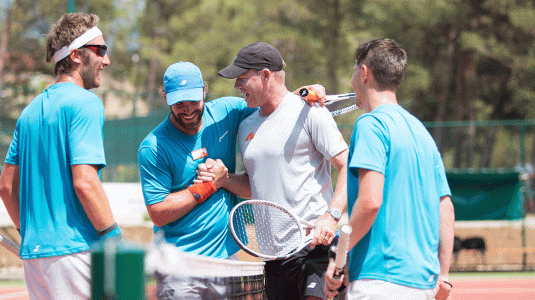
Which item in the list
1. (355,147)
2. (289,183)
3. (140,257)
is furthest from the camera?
(289,183)

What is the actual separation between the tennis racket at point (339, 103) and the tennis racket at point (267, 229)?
0.73 metres

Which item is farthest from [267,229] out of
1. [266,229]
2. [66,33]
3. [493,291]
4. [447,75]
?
[447,75]

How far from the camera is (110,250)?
197 centimetres

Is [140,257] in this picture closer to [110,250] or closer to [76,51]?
[110,250]

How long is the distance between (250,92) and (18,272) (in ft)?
33.2

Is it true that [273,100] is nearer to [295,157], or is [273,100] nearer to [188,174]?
[295,157]

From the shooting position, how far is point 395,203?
296 cm

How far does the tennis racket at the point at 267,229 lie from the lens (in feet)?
12.1

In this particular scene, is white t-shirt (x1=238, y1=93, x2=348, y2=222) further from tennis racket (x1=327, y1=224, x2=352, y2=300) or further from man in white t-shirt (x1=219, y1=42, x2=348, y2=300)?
tennis racket (x1=327, y1=224, x2=352, y2=300)

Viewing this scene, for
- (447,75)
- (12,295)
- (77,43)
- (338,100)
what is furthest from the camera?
(447,75)

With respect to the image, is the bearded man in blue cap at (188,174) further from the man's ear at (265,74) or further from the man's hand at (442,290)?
the man's hand at (442,290)

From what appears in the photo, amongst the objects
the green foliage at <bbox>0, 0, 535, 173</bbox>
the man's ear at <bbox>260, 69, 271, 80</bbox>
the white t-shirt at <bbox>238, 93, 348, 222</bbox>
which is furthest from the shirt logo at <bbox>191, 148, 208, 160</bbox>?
the green foliage at <bbox>0, 0, 535, 173</bbox>

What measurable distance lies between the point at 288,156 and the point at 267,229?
1.50 ft

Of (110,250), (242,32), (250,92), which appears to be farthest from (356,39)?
(110,250)
